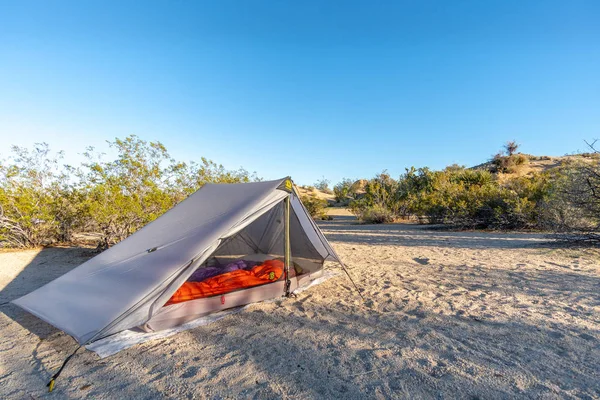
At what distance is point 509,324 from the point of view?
3158 mm

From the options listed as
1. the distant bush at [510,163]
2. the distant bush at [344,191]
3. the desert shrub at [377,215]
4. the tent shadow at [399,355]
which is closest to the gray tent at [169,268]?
the tent shadow at [399,355]

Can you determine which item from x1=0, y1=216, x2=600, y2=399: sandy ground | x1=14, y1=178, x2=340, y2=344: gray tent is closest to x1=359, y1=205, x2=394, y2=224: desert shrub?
x1=0, y1=216, x2=600, y2=399: sandy ground

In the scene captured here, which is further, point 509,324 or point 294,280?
point 294,280

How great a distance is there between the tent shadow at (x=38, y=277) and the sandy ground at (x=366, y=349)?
0.03m

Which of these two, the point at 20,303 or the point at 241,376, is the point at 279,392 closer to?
the point at 241,376

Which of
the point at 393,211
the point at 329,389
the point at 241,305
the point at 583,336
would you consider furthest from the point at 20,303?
the point at 393,211

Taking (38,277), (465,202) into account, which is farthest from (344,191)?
(38,277)

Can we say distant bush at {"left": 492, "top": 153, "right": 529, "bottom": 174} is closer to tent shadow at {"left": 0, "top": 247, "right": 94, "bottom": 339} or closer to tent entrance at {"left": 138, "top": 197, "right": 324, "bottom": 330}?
tent entrance at {"left": 138, "top": 197, "right": 324, "bottom": 330}

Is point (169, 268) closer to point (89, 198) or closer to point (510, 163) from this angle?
point (89, 198)

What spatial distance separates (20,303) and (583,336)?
18.5ft

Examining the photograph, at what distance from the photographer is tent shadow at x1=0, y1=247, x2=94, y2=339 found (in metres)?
3.41

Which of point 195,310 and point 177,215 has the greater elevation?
point 177,215

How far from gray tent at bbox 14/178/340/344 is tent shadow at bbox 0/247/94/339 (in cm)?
20

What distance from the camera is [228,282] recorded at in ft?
12.6
